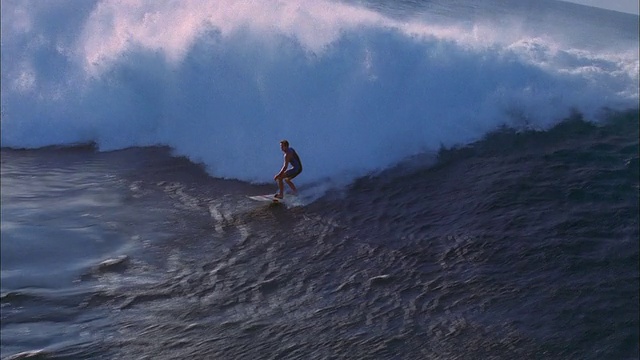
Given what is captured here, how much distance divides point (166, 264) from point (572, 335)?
535 centimetres

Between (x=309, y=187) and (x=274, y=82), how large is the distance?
4.26 metres

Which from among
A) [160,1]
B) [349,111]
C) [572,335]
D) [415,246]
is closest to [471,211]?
[415,246]

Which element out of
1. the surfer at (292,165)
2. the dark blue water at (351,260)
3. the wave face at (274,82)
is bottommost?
the dark blue water at (351,260)

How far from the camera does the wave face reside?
14.5 m

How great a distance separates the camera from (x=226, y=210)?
11719 mm

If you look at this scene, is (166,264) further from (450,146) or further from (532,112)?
(532,112)

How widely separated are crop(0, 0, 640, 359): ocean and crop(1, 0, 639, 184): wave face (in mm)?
56

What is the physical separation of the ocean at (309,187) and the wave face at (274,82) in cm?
6

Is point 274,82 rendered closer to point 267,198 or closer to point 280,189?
point 280,189

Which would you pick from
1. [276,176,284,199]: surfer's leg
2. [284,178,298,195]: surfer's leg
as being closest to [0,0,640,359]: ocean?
[284,178,298,195]: surfer's leg

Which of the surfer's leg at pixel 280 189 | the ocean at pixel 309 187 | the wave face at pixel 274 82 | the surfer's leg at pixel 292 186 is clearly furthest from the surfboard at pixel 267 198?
the wave face at pixel 274 82

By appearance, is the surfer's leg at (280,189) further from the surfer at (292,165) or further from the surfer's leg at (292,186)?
the surfer's leg at (292,186)

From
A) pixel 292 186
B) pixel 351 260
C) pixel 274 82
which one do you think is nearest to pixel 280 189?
pixel 292 186

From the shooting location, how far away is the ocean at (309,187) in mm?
7695
